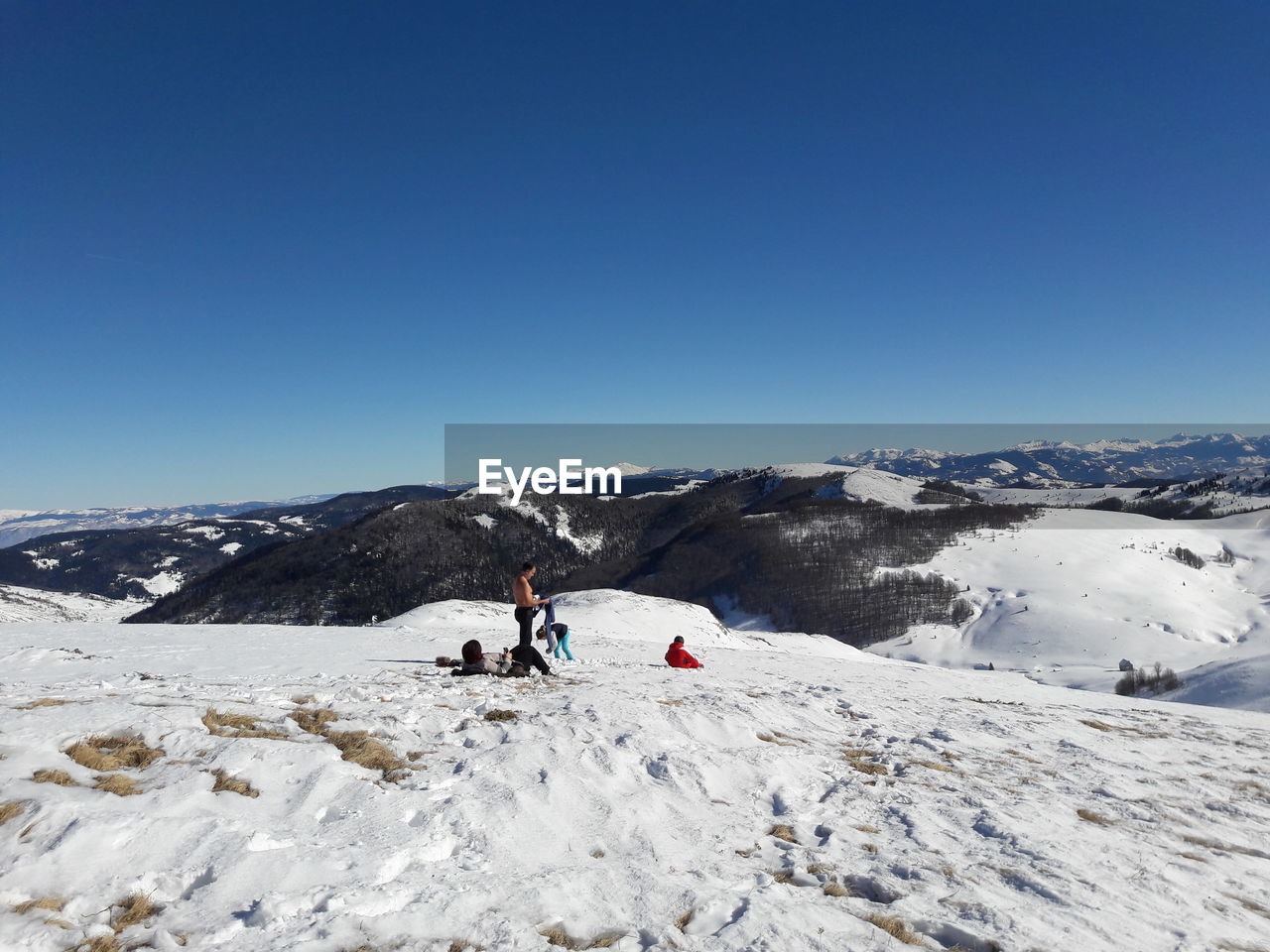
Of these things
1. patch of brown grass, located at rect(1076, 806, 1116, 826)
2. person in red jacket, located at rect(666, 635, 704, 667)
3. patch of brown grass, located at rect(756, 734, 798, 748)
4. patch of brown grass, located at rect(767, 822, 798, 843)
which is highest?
patch of brown grass, located at rect(767, 822, 798, 843)

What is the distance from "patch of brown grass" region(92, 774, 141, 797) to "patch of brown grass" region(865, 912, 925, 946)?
6.72 metres

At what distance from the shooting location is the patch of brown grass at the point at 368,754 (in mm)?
7320

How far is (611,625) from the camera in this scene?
35.1m

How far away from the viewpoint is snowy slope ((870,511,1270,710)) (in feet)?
247

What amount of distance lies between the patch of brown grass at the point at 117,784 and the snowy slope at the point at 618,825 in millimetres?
111

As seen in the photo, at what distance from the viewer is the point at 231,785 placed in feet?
20.6

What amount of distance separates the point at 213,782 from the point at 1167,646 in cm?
10041

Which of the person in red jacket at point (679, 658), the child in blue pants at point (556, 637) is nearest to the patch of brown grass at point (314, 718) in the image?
the child in blue pants at point (556, 637)

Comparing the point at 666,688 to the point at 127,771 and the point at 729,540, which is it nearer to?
the point at 127,771

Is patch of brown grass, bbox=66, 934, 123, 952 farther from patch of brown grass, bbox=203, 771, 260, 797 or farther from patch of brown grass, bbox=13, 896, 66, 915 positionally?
patch of brown grass, bbox=203, 771, 260, 797

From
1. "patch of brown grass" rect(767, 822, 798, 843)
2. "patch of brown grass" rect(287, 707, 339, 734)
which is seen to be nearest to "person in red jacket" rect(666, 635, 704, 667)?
"patch of brown grass" rect(287, 707, 339, 734)

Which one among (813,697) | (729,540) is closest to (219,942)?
(813,697)

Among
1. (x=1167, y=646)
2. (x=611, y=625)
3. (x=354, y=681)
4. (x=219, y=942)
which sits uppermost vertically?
(x=219, y=942)

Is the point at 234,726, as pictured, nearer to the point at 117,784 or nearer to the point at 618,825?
the point at 117,784
